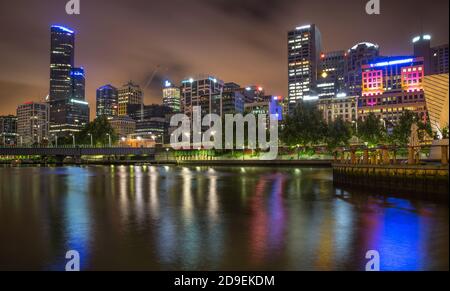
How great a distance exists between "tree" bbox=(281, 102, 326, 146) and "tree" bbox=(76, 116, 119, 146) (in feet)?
333

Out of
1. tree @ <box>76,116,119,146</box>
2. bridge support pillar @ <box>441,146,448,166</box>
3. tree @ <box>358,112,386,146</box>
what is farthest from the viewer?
tree @ <box>76,116,119,146</box>

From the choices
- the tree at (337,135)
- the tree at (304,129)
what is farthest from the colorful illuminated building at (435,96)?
the tree at (304,129)

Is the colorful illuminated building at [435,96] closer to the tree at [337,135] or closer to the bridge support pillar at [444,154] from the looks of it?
the bridge support pillar at [444,154]

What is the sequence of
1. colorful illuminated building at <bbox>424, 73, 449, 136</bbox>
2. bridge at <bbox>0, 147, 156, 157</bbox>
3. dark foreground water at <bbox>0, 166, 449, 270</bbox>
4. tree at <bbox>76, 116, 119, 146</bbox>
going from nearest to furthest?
dark foreground water at <bbox>0, 166, 449, 270</bbox>
colorful illuminated building at <bbox>424, 73, 449, 136</bbox>
bridge at <bbox>0, 147, 156, 157</bbox>
tree at <bbox>76, 116, 119, 146</bbox>

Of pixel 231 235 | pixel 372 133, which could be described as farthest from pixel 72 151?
pixel 231 235

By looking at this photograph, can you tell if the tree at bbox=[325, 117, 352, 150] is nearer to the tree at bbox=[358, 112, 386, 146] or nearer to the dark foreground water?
the tree at bbox=[358, 112, 386, 146]

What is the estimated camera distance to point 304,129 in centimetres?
11412

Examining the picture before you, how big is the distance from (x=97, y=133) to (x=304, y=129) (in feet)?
360

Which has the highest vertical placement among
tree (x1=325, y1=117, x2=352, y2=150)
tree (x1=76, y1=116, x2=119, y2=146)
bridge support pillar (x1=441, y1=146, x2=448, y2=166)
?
tree (x1=76, y1=116, x2=119, y2=146)

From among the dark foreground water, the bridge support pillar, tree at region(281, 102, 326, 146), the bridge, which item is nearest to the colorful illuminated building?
the bridge support pillar

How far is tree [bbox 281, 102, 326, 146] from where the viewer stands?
113625 millimetres

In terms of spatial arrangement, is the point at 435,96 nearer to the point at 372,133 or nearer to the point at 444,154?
the point at 444,154
